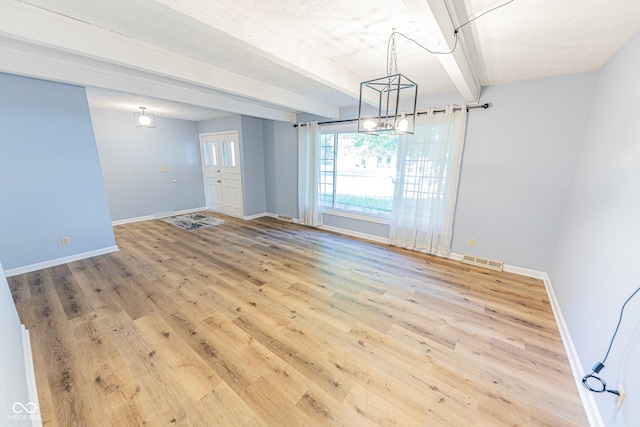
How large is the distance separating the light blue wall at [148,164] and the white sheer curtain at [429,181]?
538cm

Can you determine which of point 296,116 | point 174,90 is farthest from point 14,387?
point 296,116

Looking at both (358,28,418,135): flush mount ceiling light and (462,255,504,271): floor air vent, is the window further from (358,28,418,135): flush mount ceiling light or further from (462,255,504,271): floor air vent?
(462,255,504,271): floor air vent

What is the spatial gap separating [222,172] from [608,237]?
650 centimetres

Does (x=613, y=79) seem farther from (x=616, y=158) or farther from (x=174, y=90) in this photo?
(x=174, y=90)

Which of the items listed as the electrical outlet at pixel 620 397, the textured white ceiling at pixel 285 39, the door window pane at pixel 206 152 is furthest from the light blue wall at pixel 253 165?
the electrical outlet at pixel 620 397

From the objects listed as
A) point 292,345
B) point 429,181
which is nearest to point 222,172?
point 429,181

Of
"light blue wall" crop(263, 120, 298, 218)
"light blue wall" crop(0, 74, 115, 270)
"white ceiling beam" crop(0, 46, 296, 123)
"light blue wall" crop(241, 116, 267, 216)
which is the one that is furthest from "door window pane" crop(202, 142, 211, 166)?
"light blue wall" crop(0, 74, 115, 270)

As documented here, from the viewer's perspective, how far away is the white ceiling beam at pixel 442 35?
1293 millimetres

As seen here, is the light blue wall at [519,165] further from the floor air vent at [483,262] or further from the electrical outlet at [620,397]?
the electrical outlet at [620,397]

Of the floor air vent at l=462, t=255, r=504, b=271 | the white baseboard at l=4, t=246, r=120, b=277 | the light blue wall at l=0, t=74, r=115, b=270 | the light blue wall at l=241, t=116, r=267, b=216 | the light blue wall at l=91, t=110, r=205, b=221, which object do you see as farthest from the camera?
the light blue wall at l=241, t=116, r=267, b=216

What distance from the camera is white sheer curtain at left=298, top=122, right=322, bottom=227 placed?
4859 mm

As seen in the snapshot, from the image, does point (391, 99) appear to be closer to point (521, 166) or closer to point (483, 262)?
point (521, 166)

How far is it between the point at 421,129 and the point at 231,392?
12.4 feet

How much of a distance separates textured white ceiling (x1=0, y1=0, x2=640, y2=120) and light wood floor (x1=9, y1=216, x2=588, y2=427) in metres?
2.27
